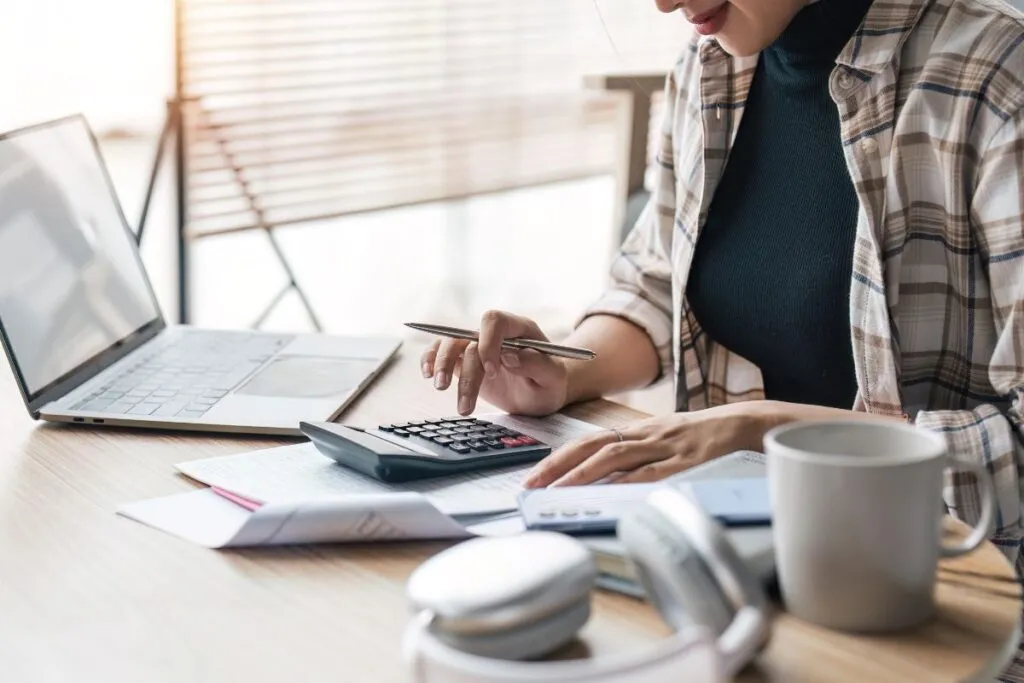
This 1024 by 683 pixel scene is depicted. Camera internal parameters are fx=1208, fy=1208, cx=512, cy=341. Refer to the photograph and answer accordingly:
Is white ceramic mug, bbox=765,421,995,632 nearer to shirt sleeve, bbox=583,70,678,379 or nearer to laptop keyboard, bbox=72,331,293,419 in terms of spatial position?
laptop keyboard, bbox=72,331,293,419

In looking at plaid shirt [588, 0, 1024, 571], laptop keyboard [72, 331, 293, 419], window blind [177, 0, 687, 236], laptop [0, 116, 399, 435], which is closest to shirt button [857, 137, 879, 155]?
plaid shirt [588, 0, 1024, 571]

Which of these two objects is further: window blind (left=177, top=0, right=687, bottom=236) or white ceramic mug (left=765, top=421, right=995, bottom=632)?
window blind (left=177, top=0, right=687, bottom=236)

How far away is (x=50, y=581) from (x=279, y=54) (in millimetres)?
2132

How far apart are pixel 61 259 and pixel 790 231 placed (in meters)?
0.71

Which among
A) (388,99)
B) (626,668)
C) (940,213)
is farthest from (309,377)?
(388,99)

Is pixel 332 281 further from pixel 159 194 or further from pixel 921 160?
pixel 921 160

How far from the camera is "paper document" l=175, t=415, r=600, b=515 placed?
0.81 meters

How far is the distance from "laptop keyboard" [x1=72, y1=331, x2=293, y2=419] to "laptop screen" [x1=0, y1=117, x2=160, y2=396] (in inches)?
1.8

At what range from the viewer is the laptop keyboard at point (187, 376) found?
1.05 metres

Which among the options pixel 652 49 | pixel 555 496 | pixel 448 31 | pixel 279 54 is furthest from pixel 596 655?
pixel 652 49

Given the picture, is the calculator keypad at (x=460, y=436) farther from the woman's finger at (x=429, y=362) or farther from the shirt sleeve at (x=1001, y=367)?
the shirt sleeve at (x=1001, y=367)

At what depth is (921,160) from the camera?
108 cm

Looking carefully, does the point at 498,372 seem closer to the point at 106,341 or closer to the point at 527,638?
the point at 106,341

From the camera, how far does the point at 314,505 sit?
2.44 feet
